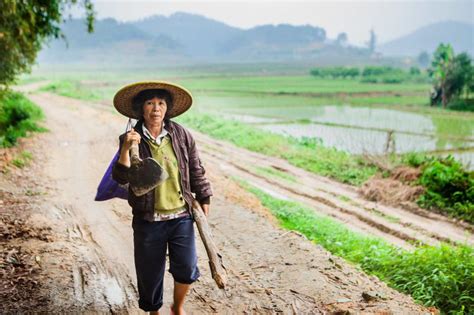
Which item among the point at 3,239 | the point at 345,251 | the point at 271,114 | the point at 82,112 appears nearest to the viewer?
the point at 3,239

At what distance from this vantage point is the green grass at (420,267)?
3920mm

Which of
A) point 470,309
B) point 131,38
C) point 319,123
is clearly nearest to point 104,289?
point 470,309

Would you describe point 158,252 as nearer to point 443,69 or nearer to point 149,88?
point 149,88

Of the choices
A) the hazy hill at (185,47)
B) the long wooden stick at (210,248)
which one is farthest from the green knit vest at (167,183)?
the hazy hill at (185,47)

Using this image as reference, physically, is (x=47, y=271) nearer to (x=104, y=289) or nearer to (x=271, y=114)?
(x=104, y=289)

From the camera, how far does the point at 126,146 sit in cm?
248

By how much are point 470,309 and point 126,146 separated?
319 cm

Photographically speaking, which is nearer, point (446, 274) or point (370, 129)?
point (446, 274)

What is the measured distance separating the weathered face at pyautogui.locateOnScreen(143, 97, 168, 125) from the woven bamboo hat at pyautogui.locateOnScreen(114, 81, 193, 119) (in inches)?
3.8

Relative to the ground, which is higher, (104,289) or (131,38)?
(131,38)

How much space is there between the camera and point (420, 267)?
4551mm

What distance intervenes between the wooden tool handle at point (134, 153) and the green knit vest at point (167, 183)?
0.17 m

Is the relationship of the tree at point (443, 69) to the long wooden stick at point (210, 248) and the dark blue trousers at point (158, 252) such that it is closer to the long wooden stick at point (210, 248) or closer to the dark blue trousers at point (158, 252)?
the long wooden stick at point (210, 248)

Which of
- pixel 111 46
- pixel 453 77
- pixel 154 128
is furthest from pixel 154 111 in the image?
pixel 111 46
